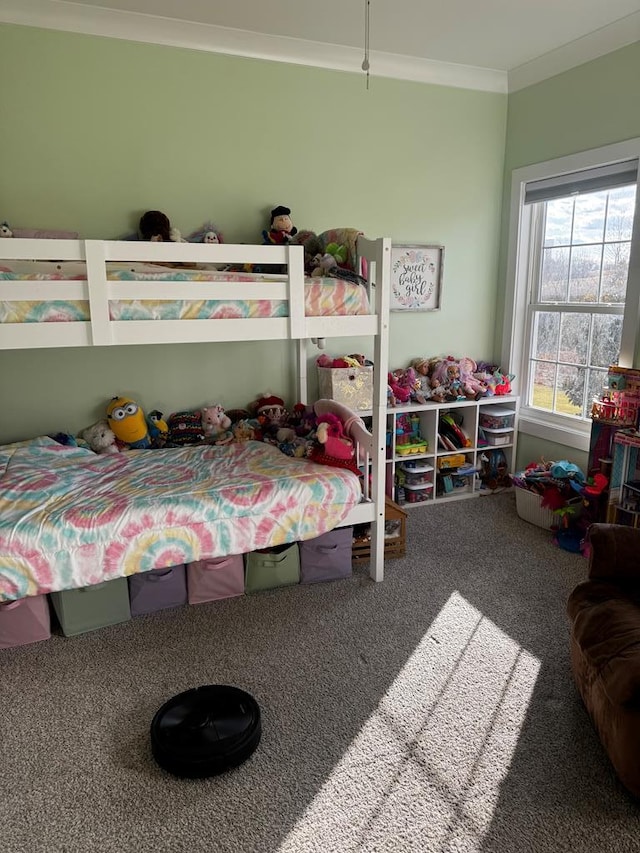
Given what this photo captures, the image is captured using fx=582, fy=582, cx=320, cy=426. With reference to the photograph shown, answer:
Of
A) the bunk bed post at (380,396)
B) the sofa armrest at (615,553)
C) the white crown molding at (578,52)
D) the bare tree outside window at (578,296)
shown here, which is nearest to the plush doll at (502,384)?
the bare tree outside window at (578,296)

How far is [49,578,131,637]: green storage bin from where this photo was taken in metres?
2.37

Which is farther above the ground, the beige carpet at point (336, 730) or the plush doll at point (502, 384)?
the plush doll at point (502, 384)

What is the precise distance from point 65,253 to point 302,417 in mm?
1534

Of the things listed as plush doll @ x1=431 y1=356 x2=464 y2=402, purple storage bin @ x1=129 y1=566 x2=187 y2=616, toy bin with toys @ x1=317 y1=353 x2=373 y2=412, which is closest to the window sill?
plush doll @ x1=431 y1=356 x2=464 y2=402

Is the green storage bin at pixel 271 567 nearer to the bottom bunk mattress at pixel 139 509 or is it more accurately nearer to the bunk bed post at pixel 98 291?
the bottom bunk mattress at pixel 139 509

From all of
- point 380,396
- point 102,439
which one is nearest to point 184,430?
point 102,439

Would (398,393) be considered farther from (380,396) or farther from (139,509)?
(139,509)

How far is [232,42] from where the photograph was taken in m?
3.06

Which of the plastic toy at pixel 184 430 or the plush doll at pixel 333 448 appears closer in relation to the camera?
the plush doll at pixel 333 448

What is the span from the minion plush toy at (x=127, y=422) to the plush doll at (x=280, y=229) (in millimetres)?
1177

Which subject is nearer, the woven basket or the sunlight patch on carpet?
the sunlight patch on carpet

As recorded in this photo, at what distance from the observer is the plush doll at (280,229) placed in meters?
3.22

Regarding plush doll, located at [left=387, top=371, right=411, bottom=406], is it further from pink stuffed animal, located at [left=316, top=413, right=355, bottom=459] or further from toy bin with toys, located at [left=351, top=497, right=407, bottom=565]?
pink stuffed animal, located at [left=316, top=413, right=355, bottom=459]

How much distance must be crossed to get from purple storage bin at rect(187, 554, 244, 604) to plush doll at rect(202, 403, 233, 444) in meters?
0.84
